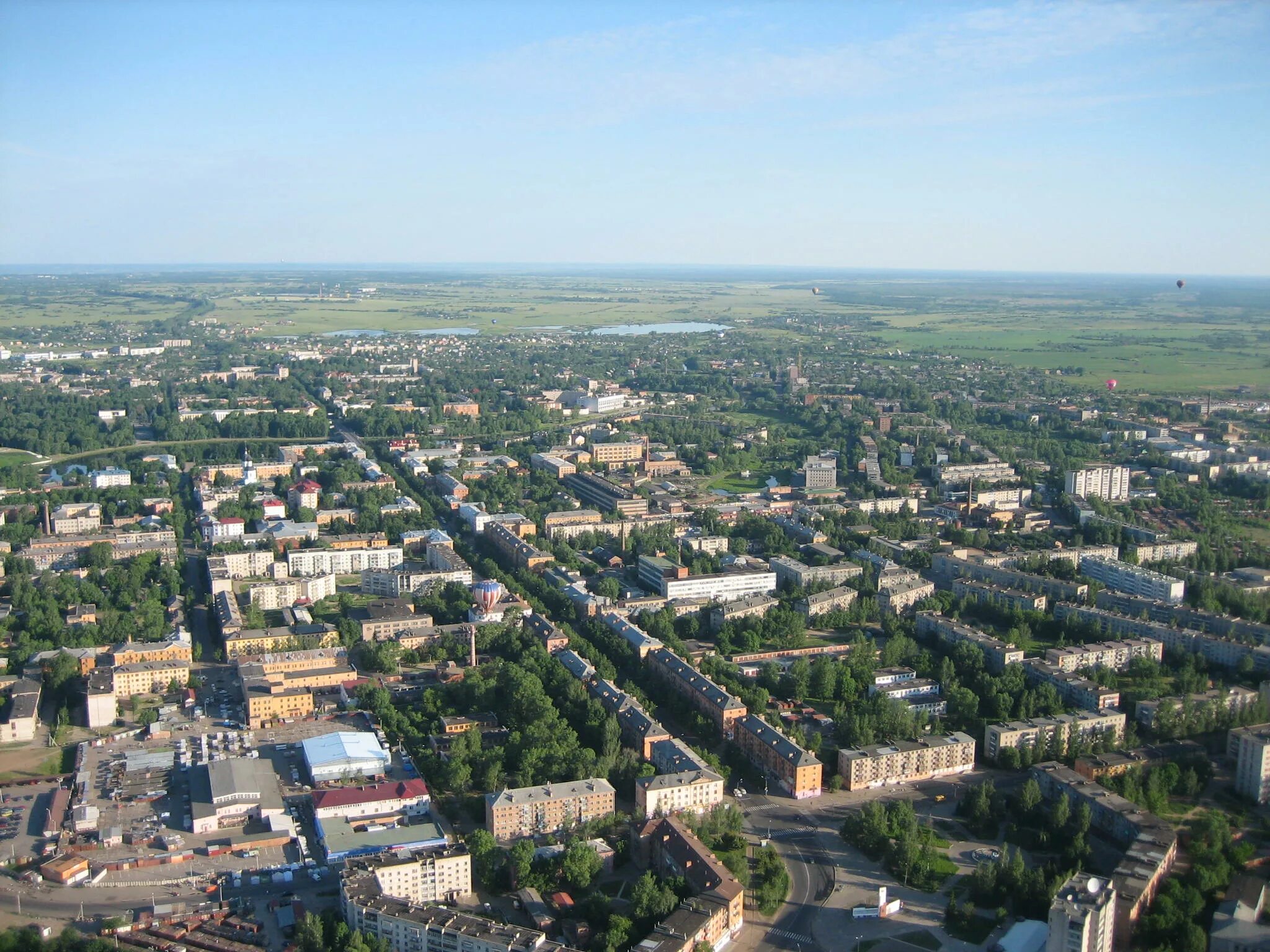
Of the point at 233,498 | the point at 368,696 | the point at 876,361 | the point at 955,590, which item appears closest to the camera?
the point at 368,696

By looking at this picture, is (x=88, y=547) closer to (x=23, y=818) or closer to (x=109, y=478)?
(x=109, y=478)

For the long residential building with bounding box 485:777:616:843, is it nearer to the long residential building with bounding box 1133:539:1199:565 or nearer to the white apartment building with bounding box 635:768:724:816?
the white apartment building with bounding box 635:768:724:816

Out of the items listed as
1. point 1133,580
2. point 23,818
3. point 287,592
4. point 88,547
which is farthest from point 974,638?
point 88,547

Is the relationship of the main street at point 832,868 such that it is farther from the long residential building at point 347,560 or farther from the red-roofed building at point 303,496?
the red-roofed building at point 303,496

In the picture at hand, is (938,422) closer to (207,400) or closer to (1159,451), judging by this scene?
(1159,451)

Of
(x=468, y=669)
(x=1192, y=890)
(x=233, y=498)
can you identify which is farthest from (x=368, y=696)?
(x=233, y=498)
